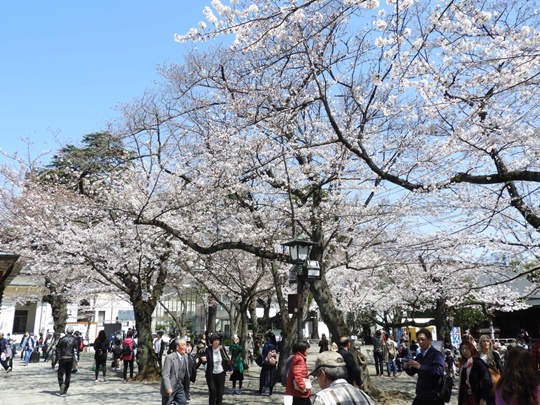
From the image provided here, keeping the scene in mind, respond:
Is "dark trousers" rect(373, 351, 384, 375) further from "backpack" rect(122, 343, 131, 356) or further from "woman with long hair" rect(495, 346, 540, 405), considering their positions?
"woman with long hair" rect(495, 346, 540, 405)

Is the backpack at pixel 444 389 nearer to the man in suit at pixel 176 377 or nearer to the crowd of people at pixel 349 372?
the crowd of people at pixel 349 372

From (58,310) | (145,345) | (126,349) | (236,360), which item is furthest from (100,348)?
(58,310)

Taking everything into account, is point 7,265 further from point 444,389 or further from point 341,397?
point 444,389

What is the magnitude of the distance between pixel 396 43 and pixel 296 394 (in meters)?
5.71

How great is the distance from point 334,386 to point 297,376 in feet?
11.3

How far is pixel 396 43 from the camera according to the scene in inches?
289

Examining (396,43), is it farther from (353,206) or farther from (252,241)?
(252,241)

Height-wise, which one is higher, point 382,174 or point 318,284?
point 382,174

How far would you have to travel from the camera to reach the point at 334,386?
9.48ft

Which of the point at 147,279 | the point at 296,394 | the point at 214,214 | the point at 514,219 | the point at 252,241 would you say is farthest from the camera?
the point at 147,279

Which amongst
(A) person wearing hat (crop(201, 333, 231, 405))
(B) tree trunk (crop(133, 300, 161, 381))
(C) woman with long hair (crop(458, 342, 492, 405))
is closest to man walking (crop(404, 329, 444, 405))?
(C) woman with long hair (crop(458, 342, 492, 405))

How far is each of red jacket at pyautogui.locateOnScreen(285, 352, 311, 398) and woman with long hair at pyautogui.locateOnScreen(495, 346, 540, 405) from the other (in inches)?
119

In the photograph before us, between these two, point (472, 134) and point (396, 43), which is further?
point (472, 134)

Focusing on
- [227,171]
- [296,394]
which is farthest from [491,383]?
[227,171]
